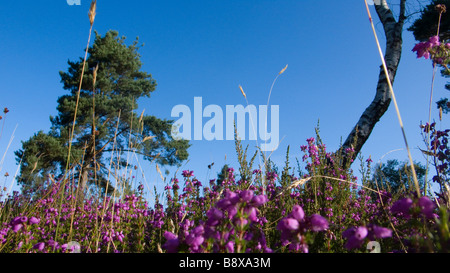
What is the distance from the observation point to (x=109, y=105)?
18.5 meters

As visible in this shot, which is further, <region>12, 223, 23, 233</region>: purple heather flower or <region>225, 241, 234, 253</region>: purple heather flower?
<region>12, 223, 23, 233</region>: purple heather flower

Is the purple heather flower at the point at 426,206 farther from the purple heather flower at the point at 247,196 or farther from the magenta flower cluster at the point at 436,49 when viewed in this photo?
the magenta flower cluster at the point at 436,49

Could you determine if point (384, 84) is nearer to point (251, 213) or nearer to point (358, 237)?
point (358, 237)

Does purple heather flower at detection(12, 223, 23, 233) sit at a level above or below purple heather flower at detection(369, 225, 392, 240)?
above

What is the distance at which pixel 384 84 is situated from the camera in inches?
252

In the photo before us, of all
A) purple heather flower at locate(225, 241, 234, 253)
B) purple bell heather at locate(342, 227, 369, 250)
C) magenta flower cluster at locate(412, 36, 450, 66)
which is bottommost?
purple heather flower at locate(225, 241, 234, 253)

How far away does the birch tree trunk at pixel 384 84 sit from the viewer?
621 centimetres

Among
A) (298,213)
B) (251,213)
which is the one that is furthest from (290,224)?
(251,213)

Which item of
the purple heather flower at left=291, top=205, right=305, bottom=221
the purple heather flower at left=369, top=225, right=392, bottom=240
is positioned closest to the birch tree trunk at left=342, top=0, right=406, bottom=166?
the purple heather flower at left=369, top=225, right=392, bottom=240

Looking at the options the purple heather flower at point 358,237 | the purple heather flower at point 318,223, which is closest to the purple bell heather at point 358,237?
the purple heather flower at point 358,237

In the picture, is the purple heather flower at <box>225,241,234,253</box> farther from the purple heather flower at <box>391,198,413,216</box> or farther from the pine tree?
the pine tree

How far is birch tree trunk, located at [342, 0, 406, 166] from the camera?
20.4ft

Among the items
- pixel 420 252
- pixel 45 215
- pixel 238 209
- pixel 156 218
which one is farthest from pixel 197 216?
pixel 45 215
